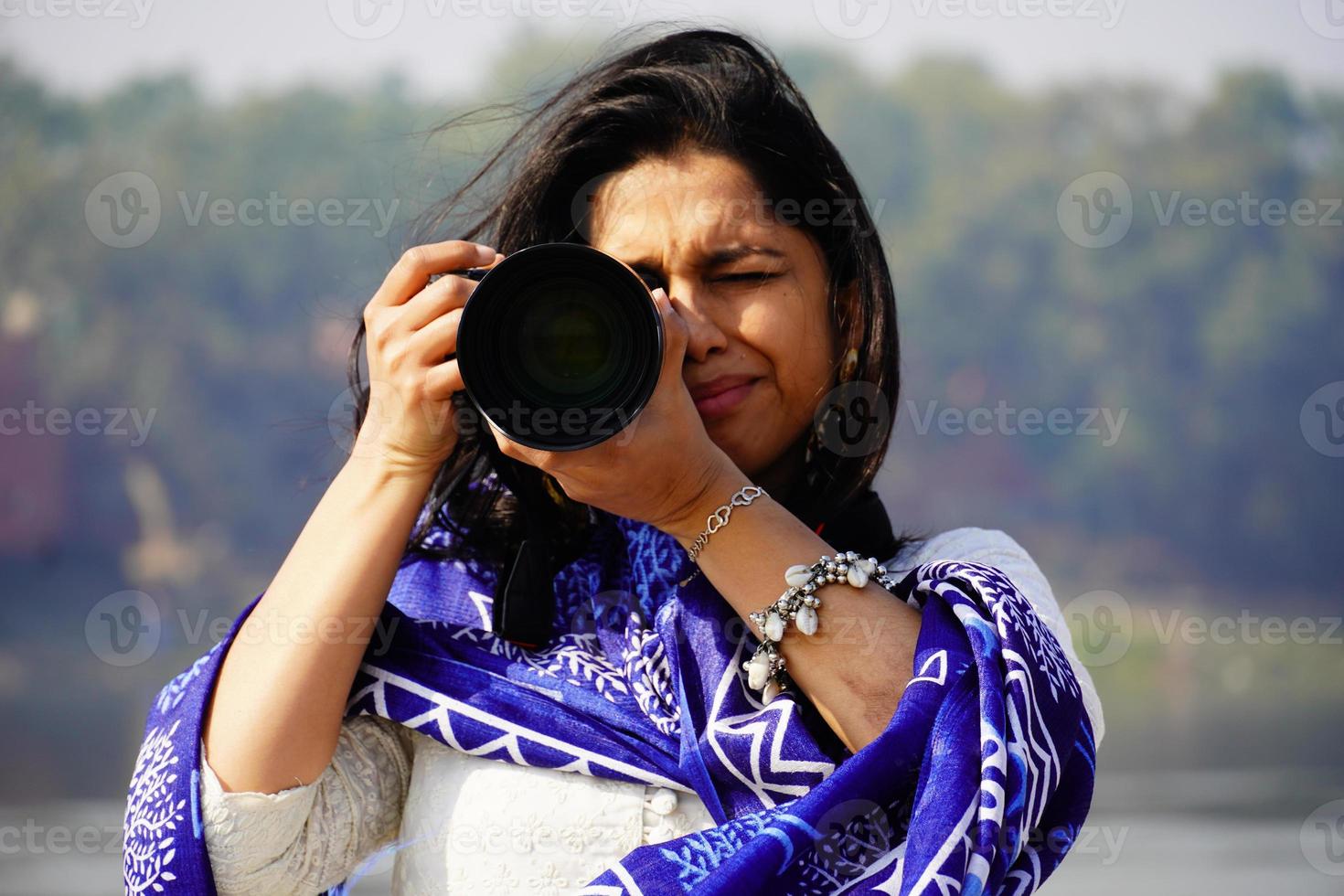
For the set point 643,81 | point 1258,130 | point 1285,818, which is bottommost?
point 1285,818

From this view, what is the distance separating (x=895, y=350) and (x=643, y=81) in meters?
0.33

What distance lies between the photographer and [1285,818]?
4648 mm

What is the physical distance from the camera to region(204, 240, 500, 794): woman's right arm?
92cm

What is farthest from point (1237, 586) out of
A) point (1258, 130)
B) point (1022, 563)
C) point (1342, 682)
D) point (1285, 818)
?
point (1022, 563)

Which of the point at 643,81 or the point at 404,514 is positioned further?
the point at 643,81

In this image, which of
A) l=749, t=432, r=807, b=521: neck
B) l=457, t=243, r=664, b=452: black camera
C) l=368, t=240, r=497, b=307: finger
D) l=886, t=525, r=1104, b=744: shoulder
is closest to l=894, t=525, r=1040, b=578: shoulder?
l=886, t=525, r=1104, b=744: shoulder

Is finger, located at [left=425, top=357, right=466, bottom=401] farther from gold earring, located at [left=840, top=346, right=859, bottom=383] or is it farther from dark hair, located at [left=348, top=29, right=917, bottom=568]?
gold earring, located at [left=840, top=346, right=859, bottom=383]

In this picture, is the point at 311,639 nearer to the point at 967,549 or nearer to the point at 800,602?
the point at 800,602

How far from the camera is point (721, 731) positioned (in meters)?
0.93

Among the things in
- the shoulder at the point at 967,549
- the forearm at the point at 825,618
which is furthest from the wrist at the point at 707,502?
the shoulder at the point at 967,549

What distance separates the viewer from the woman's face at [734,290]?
3.35 feet

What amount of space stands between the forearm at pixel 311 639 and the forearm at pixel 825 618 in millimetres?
228

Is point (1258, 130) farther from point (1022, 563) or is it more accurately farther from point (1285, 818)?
point (1022, 563)

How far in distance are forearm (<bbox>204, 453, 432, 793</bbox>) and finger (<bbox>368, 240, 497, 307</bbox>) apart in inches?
4.7
